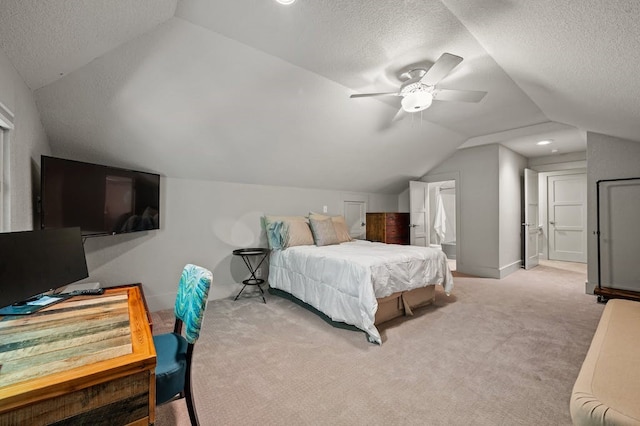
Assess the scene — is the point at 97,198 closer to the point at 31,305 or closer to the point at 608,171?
the point at 31,305

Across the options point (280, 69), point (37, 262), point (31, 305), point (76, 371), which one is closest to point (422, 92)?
point (280, 69)

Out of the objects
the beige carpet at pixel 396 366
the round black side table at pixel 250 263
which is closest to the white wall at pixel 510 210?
the beige carpet at pixel 396 366

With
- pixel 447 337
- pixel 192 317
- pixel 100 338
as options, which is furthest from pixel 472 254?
pixel 100 338

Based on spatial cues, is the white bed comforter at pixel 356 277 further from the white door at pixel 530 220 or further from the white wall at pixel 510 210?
the white door at pixel 530 220

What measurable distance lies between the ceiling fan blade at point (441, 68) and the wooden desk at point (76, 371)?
2.38 metres

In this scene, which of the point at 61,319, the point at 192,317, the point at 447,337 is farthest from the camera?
the point at 447,337

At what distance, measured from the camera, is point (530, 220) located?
562 cm

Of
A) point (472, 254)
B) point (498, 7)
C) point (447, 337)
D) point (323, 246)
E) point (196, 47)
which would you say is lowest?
point (447, 337)

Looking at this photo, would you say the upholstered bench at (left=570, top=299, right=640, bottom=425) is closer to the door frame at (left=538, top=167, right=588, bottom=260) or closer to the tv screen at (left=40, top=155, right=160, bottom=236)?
the tv screen at (left=40, top=155, right=160, bottom=236)

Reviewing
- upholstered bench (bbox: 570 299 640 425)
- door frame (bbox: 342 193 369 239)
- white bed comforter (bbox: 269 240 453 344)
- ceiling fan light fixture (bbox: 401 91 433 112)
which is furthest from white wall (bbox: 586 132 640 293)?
door frame (bbox: 342 193 369 239)

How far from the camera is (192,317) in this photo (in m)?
1.38

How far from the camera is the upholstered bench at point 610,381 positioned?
3.09 ft

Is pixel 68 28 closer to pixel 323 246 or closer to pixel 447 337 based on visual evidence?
pixel 323 246

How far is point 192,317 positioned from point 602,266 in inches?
208
